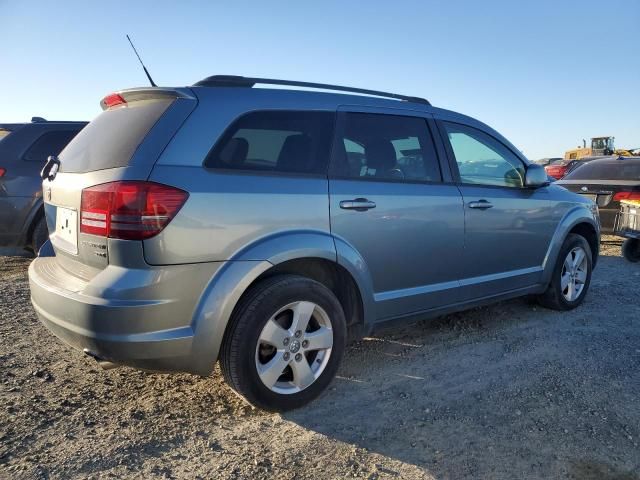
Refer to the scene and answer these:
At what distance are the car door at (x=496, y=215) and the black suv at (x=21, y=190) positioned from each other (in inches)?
183

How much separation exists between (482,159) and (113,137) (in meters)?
2.78

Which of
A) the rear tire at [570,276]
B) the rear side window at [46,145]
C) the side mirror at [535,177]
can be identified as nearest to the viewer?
the side mirror at [535,177]

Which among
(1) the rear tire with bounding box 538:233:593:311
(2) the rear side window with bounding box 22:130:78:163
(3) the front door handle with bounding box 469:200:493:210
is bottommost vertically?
(1) the rear tire with bounding box 538:233:593:311

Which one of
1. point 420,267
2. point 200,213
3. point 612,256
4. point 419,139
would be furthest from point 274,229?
point 612,256

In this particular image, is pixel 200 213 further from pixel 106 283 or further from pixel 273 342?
pixel 273 342

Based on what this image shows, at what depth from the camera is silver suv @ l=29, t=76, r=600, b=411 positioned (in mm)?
2469

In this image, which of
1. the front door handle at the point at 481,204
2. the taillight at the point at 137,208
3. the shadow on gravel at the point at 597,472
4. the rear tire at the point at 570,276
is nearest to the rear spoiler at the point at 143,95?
the taillight at the point at 137,208

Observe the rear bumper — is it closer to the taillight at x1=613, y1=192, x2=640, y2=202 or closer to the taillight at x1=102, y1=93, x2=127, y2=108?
the taillight at x1=102, y1=93, x2=127, y2=108

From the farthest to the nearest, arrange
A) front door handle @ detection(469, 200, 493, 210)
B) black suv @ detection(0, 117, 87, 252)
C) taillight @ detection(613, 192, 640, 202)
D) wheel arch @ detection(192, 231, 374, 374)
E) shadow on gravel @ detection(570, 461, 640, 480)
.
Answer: taillight @ detection(613, 192, 640, 202), black suv @ detection(0, 117, 87, 252), front door handle @ detection(469, 200, 493, 210), wheel arch @ detection(192, 231, 374, 374), shadow on gravel @ detection(570, 461, 640, 480)

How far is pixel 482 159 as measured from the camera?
4137 millimetres

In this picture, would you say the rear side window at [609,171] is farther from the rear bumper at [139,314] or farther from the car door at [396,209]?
the rear bumper at [139,314]

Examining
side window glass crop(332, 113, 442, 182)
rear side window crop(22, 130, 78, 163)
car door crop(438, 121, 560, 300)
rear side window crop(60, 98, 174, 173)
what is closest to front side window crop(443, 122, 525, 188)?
car door crop(438, 121, 560, 300)

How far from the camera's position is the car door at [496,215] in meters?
3.86

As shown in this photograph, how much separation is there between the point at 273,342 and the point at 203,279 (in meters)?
0.55
